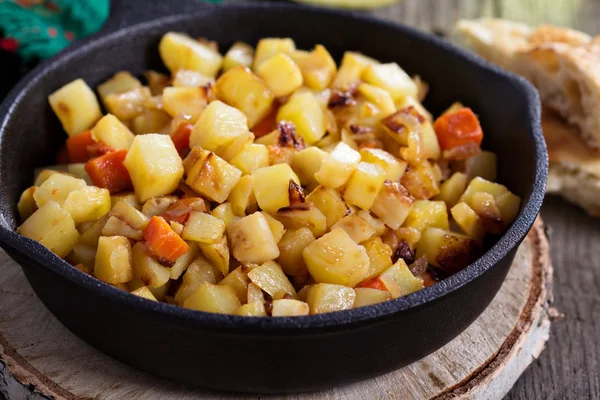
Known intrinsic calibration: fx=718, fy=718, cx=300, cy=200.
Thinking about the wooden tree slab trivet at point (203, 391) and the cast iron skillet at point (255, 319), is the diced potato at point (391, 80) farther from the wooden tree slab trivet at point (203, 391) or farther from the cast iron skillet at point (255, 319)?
the wooden tree slab trivet at point (203, 391)

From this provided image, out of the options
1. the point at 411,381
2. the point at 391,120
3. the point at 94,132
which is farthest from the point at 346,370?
the point at 94,132

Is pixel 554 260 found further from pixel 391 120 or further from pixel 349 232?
pixel 349 232

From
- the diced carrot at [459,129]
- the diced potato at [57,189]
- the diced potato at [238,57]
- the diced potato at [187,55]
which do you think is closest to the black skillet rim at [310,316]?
the diced potato at [57,189]

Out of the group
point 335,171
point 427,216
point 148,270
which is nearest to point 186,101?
point 335,171

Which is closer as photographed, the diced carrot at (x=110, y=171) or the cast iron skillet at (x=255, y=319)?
the cast iron skillet at (x=255, y=319)

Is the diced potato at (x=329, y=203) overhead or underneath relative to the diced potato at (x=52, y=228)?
overhead

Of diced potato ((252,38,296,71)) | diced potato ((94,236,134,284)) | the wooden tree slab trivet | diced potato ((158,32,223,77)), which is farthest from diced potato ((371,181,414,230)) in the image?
diced potato ((158,32,223,77))
